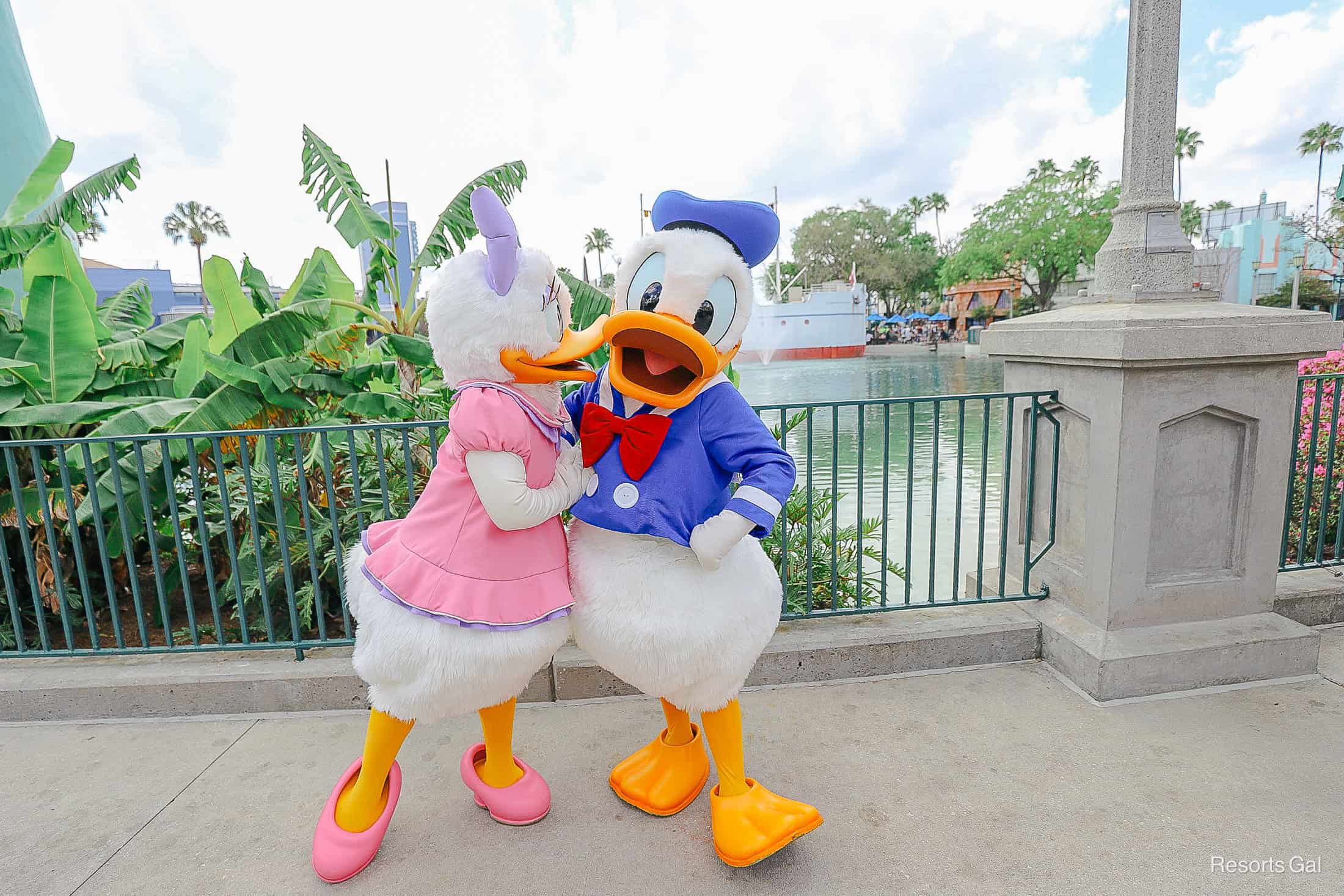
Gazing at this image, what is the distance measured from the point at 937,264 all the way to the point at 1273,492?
167 ft

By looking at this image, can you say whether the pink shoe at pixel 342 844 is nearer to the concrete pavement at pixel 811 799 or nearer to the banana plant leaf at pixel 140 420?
the concrete pavement at pixel 811 799

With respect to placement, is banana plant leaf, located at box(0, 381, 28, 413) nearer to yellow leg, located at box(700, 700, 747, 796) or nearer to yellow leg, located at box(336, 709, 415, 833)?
yellow leg, located at box(336, 709, 415, 833)

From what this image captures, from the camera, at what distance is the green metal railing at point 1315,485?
11.1 feet

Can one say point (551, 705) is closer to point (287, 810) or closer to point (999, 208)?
point (287, 810)

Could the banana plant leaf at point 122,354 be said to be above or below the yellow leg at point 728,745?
above

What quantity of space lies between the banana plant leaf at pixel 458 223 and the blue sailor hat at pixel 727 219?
2.91 meters

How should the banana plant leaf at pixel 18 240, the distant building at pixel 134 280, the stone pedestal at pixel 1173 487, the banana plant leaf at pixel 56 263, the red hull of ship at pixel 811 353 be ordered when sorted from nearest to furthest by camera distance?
the stone pedestal at pixel 1173 487 < the banana plant leaf at pixel 56 263 < the banana plant leaf at pixel 18 240 < the distant building at pixel 134 280 < the red hull of ship at pixel 811 353

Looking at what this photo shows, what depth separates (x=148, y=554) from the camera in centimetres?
434

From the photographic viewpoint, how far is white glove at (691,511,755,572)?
1895 mm

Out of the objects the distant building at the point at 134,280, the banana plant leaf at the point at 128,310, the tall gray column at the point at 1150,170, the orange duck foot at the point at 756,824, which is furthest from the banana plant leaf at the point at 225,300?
the distant building at the point at 134,280

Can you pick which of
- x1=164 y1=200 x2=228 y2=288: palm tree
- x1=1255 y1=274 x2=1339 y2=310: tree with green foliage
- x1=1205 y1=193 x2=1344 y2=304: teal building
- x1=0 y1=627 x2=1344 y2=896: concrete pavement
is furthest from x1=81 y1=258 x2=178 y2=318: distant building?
x1=1205 y1=193 x2=1344 y2=304: teal building

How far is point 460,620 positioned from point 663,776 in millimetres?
965

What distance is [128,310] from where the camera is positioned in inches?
264

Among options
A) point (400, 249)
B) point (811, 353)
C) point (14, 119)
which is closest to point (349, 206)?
point (400, 249)
